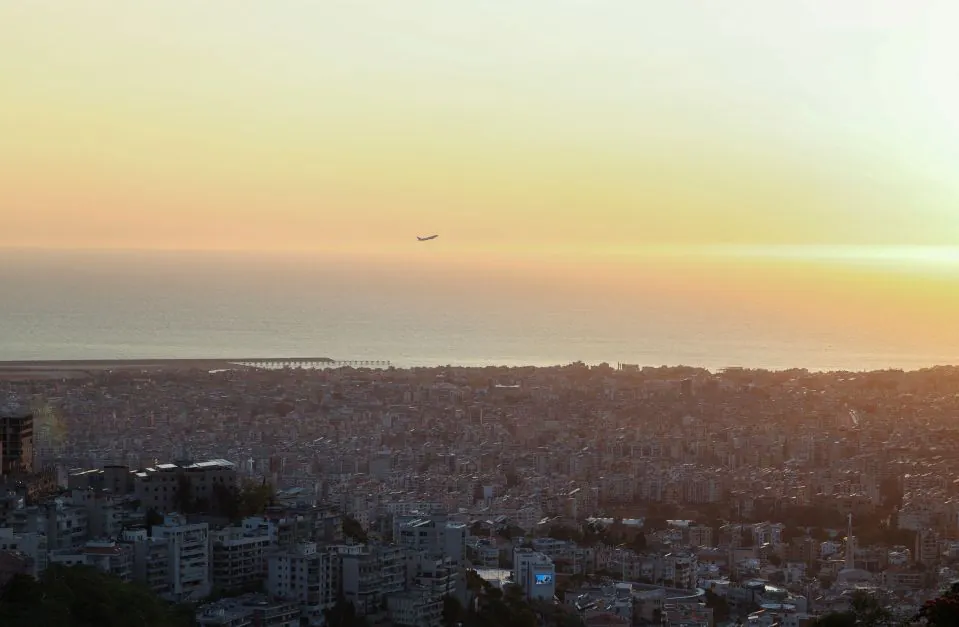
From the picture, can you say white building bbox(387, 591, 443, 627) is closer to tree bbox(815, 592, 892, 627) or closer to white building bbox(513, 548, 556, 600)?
white building bbox(513, 548, 556, 600)

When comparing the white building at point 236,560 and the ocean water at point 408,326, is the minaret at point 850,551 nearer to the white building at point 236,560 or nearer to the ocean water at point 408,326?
the white building at point 236,560

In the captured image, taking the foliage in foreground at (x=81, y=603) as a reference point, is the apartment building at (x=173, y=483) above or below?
above

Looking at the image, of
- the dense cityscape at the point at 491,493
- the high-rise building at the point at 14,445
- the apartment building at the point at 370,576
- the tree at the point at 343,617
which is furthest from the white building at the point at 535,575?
the high-rise building at the point at 14,445

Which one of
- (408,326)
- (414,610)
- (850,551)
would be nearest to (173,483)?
(414,610)

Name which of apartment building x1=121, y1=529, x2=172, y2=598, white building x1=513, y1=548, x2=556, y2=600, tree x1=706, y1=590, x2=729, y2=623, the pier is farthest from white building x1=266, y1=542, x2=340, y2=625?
the pier

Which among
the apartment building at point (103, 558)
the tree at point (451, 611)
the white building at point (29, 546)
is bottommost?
the tree at point (451, 611)

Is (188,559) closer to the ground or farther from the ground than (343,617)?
farther from the ground

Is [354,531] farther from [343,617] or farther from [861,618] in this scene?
[861,618]
